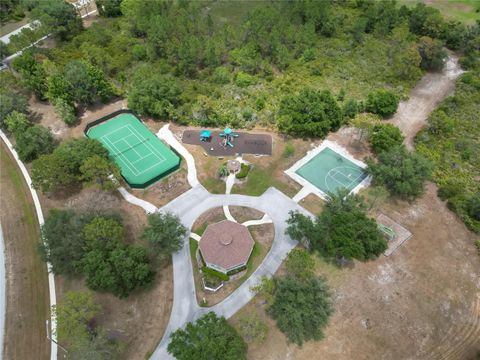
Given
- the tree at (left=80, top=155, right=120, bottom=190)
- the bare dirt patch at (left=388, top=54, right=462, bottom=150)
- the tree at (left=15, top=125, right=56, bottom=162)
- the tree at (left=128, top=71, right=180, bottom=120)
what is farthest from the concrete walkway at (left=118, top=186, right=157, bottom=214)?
the bare dirt patch at (left=388, top=54, right=462, bottom=150)

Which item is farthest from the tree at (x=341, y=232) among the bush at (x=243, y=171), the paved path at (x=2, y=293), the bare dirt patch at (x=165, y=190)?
the paved path at (x=2, y=293)

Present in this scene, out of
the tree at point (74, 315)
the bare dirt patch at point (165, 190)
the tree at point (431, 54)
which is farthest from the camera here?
the tree at point (431, 54)

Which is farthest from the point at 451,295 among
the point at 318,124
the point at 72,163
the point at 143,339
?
the point at 72,163

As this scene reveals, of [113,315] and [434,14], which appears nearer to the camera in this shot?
[113,315]

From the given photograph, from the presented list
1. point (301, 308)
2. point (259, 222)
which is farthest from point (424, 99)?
point (301, 308)

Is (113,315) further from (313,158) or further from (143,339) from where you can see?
(313,158)

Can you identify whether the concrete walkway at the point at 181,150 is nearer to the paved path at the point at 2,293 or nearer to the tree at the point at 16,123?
the tree at the point at 16,123
